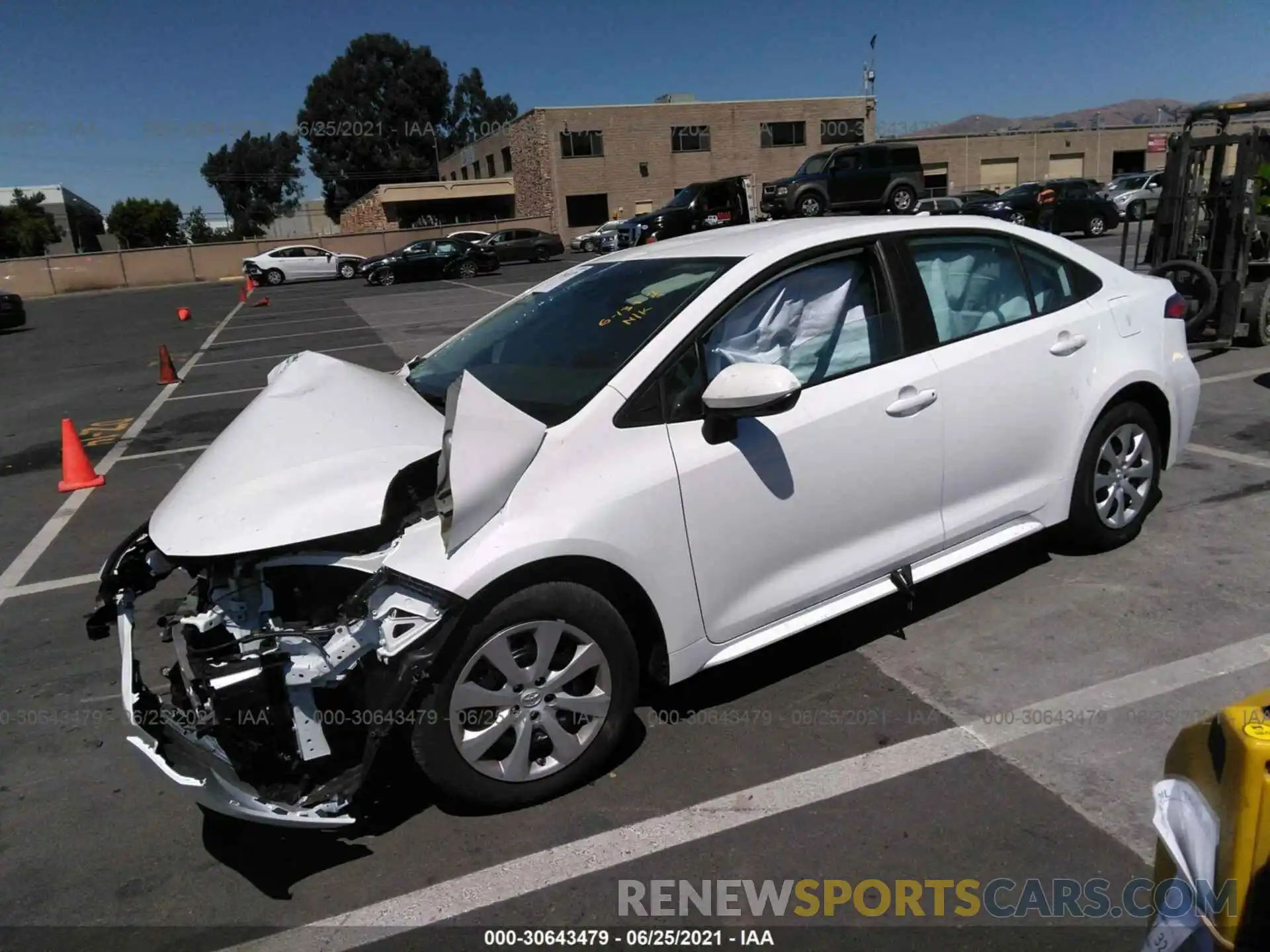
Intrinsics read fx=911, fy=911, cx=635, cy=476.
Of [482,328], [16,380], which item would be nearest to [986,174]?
[16,380]

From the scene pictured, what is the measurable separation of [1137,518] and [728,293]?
8.87 feet

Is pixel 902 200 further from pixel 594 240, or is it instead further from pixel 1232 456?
pixel 1232 456

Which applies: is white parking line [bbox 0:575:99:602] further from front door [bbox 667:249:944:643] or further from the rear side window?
the rear side window

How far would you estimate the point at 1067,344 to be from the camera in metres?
4.16

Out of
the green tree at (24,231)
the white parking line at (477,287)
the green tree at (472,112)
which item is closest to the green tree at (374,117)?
the green tree at (472,112)

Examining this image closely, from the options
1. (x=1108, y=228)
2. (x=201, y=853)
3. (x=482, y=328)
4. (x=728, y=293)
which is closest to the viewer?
(x=201, y=853)

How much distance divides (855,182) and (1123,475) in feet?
75.6

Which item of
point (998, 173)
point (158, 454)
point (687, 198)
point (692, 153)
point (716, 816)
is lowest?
point (716, 816)

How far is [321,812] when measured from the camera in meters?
2.63

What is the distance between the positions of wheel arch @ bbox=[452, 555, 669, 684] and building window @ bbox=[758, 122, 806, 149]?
52.2 m

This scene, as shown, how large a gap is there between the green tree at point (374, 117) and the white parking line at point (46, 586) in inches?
3182

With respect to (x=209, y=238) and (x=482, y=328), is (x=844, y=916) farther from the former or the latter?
(x=209, y=238)

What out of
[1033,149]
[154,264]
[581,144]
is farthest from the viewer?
[1033,149]

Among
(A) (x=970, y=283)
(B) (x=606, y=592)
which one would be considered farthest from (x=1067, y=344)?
(B) (x=606, y=592)
